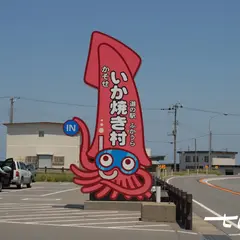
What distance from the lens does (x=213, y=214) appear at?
1719 centimetres

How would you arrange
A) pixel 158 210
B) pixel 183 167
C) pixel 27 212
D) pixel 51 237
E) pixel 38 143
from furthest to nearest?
pixel 183 167 → pixel 38 143 → pixel 27 212 → pixel 158 210 → pixel 51 237

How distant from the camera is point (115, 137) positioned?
54.1 feet

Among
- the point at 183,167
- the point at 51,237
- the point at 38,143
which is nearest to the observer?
the point at 51,237

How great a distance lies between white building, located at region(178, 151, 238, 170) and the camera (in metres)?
147

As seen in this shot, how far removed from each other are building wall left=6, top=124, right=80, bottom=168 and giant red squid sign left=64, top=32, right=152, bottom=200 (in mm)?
47741

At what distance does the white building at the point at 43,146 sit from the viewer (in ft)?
210

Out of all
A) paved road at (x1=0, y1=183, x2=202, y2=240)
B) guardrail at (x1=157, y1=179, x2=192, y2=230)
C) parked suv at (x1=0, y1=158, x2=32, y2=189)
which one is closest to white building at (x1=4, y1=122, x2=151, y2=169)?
parked suv at (x1=0, y1=158, x2=32, y2=189)

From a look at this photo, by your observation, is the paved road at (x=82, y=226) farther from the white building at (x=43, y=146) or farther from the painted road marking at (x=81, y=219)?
the white building at (x=43, y=146)

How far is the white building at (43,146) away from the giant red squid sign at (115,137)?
47.7 m

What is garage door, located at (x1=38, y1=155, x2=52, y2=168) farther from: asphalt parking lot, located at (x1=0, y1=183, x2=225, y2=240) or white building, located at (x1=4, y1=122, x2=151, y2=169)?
asphalt parking lot, located at (x1=0, y1=183, x2=225, y2=240)

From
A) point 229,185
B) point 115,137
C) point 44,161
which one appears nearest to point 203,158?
point 44,161

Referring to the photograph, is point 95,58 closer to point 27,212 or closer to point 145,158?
point 145,158

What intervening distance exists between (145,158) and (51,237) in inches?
260

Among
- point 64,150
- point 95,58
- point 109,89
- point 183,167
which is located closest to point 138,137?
point 109,89
